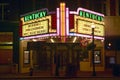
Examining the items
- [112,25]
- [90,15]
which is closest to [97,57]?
[112,25]

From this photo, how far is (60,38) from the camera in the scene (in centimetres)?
4219

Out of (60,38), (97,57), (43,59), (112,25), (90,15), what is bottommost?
(43,59)

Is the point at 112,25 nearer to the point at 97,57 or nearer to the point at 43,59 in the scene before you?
the point at 97,57

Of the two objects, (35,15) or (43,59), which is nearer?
(35,15)

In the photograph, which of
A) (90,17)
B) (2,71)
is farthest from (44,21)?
(2,71)

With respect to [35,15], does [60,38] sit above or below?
below

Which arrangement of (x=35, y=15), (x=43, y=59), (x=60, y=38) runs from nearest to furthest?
(x=60, y=38) → (x=35, y=15) → (x=43, y=59)

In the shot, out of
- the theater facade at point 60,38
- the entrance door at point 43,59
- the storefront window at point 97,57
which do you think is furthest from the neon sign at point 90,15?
the entrance door at point 43,59

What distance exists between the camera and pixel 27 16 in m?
44.1

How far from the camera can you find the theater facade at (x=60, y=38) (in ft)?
133

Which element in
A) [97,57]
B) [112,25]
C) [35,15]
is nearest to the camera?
[35,15]

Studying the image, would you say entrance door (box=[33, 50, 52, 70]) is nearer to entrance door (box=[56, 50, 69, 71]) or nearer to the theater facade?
the theater facade

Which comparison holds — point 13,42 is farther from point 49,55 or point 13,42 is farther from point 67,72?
point 67,72

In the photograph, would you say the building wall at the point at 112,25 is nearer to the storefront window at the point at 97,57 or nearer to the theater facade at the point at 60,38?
the theater facade at the point at 60,38
